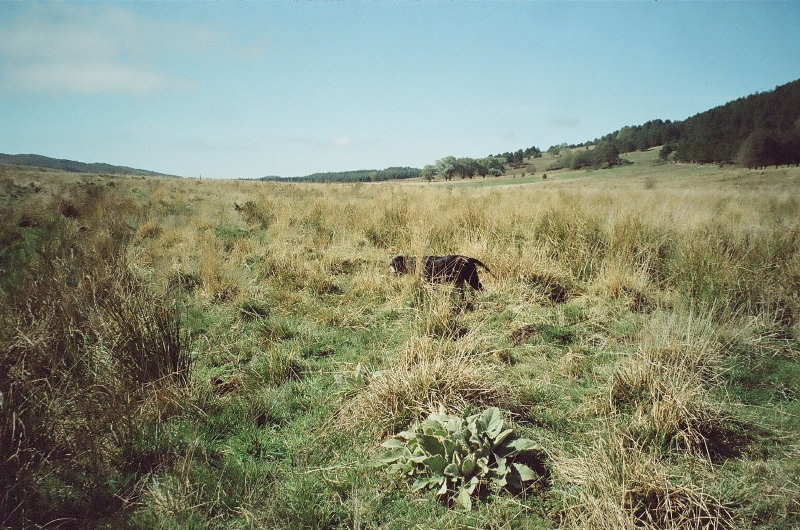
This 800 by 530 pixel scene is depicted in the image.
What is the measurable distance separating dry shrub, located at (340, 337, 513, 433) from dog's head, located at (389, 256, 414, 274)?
2.30 meters

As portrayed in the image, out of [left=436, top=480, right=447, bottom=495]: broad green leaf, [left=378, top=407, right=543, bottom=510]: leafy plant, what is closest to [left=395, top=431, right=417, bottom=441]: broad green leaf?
[left=378, top=407, right=543, bottom=510]: leafy plant

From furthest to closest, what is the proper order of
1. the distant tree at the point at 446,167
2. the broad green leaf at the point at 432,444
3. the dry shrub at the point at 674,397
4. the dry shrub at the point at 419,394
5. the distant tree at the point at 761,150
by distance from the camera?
the distant tree at the point at 446,167
the distant tree at the point at 761,150
the dry shrub at the point at 419,394
the dry shrub at the point at 674,397
the broad green leaf at the point at 432,444

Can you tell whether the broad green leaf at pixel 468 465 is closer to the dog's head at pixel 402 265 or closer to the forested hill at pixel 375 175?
the dog's head at pixel 402 265

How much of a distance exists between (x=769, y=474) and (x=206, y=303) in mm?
4852

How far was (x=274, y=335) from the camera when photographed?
350 cm

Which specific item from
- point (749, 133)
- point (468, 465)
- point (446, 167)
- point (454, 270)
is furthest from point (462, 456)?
point (446, 167)

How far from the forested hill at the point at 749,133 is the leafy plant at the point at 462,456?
59.8 metres

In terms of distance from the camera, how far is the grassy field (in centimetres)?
161

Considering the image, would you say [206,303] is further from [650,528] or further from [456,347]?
[650,528]

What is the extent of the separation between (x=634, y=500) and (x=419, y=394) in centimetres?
112

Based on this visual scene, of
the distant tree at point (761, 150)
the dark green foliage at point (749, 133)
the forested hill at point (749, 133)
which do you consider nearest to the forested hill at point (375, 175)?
the dark green foliage at point (749, 133)

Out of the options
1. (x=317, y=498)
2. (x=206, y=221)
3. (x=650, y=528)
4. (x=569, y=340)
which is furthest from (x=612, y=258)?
(x=206, y=221)

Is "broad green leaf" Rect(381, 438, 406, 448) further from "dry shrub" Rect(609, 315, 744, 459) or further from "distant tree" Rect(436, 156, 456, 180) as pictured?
"distant tree" Rect(436, 156, 456, 180)

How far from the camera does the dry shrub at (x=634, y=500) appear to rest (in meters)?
1.44
